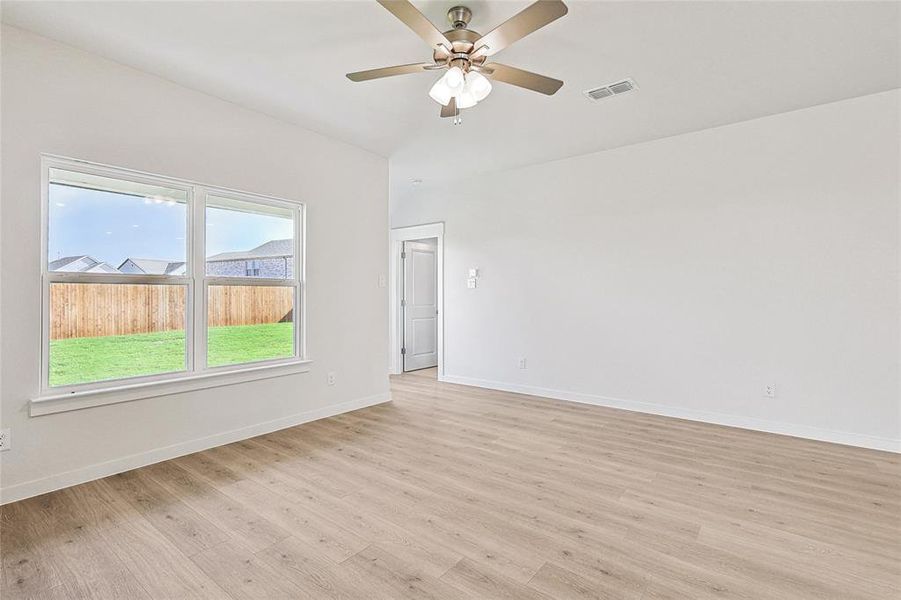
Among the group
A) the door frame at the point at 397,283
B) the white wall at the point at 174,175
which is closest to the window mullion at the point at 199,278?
the white wall at the point at 174,175

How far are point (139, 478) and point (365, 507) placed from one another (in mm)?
1613

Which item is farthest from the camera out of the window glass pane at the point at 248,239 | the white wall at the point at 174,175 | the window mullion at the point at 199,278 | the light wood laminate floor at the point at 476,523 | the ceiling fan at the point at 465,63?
the window glass pane at the point at 248,239

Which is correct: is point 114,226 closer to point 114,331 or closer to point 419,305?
point 114,331

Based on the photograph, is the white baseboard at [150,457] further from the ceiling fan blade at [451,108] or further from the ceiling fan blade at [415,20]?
the ceiling fan blade at [415,20]

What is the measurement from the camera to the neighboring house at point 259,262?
3543 millimetres

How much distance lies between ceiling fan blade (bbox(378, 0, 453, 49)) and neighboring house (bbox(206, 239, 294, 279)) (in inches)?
96.8

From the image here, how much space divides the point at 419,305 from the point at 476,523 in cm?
492

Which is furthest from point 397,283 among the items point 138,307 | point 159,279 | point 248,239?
point 138,307

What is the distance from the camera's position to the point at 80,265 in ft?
9.25

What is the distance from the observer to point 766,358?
381cm

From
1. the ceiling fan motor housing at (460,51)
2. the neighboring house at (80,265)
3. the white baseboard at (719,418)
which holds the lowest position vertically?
the white baseboard at (719,418)

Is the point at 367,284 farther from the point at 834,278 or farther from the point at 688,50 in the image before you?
the point at 834,278

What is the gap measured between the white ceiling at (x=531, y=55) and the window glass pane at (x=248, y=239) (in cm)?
86

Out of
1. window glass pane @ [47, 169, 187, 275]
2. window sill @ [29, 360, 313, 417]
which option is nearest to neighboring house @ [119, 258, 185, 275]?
window glass pane @ [47, 169, 187, 275]
